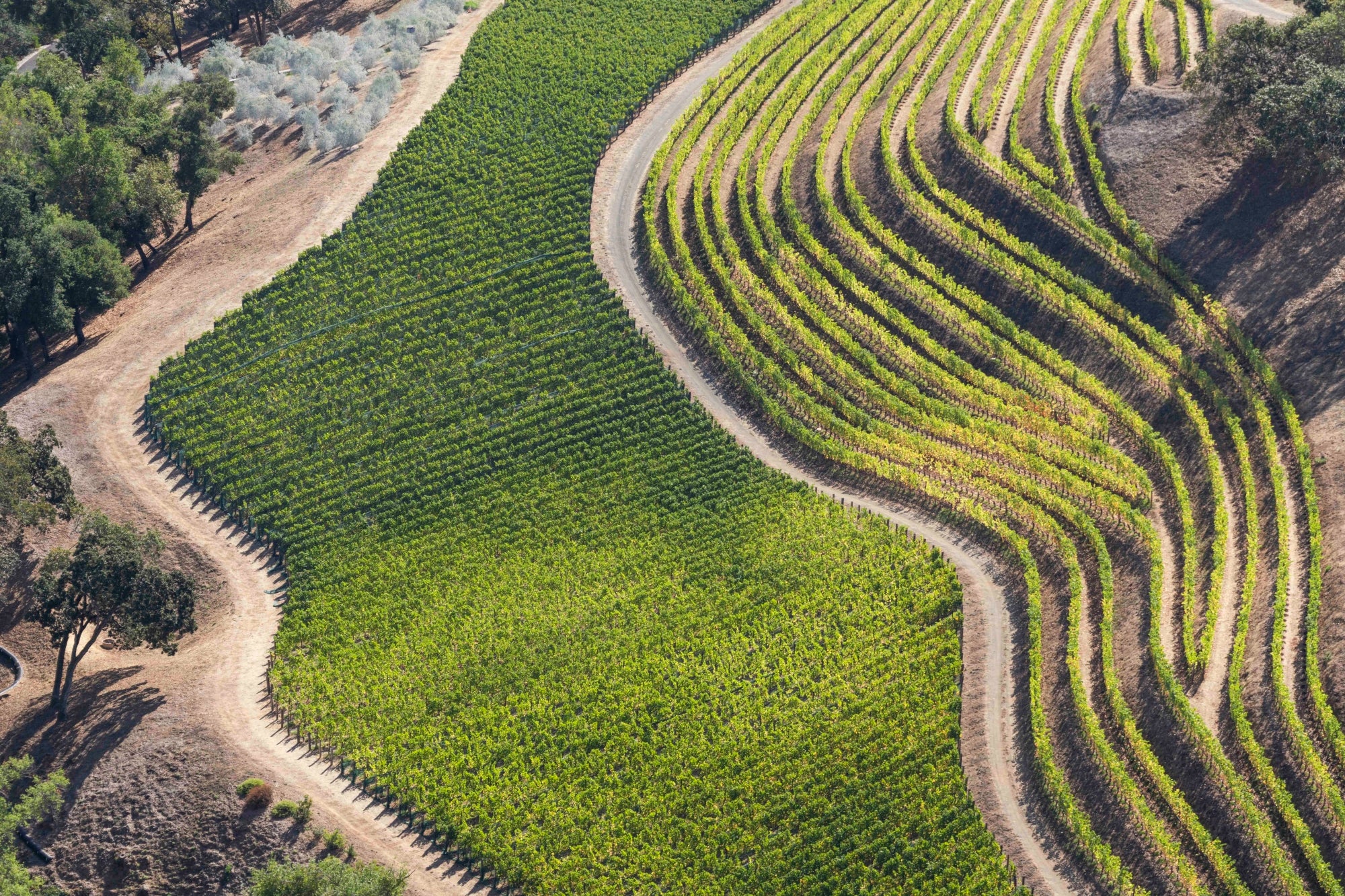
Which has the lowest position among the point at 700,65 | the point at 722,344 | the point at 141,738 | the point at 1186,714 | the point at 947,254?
the point at 141,738

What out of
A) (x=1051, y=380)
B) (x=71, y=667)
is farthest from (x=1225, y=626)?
(x=71, y=667)

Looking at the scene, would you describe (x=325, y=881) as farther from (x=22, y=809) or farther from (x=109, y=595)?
(x=109, y=595)

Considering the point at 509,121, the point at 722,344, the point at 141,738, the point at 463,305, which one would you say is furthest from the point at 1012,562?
the point at 509,121

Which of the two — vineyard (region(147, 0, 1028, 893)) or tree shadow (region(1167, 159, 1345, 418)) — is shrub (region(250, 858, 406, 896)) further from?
tree shadow (region(1167, 159, 1345, 418))

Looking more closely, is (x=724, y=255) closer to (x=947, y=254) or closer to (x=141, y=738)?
(x=947, y=254)

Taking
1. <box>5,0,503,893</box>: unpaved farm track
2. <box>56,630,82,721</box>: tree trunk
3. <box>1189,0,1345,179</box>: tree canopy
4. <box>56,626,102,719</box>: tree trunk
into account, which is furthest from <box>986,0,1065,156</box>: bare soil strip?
<box>56,630,82,721</box>: tree trunk

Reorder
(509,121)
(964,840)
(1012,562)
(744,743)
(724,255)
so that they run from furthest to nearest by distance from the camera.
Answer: (509,121)
(724,255)
(1012,562)
(744,743)
(964,840)
